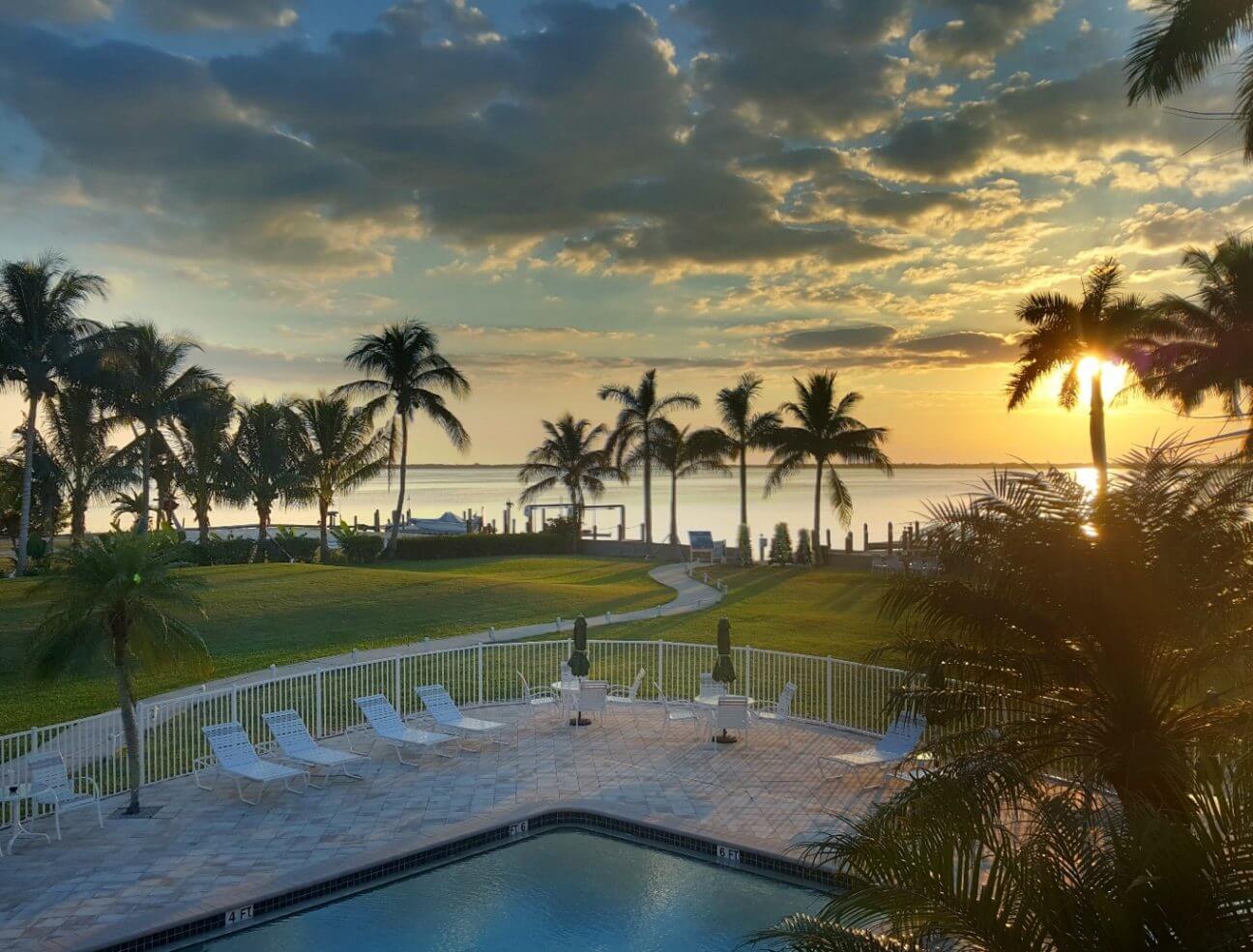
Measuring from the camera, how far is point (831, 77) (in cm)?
1842

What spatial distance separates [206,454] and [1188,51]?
3707 centimetres

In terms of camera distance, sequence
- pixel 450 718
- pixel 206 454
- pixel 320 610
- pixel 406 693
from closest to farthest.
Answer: pixel 450 718, pixel 406 693, pixel 320 610, pixel 206 454

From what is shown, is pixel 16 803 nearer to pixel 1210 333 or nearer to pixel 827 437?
pixel 1210 333

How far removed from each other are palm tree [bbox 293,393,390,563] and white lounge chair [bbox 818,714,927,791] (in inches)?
1318

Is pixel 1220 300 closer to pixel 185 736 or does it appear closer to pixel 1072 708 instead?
pixel 1072 708

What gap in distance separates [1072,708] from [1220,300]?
89.5 ft

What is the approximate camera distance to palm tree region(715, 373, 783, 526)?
42.3 meters

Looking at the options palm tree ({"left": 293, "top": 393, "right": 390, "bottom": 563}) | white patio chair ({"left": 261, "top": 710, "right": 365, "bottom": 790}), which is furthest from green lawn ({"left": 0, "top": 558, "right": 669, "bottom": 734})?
palm tree ({"left": 293, "top": 393, "right": 390, "bottom": 563})

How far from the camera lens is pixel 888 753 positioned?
39.6 feet

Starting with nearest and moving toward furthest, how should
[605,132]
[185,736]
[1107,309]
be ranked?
[185,736] < [605,132] < [1107,309]

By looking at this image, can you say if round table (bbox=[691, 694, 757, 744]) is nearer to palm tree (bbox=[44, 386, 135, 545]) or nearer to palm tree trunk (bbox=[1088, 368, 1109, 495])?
palm tree trunk (bbox=[1088, 368, 1109, 495])

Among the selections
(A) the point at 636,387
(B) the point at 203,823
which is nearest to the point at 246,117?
(B) the point at 203,823

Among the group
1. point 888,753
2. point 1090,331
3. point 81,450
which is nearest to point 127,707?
point 888,753

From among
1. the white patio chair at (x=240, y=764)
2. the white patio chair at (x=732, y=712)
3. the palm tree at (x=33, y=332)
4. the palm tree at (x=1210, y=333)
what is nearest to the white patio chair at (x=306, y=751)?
the white patio chair at (x=240, y=764)
